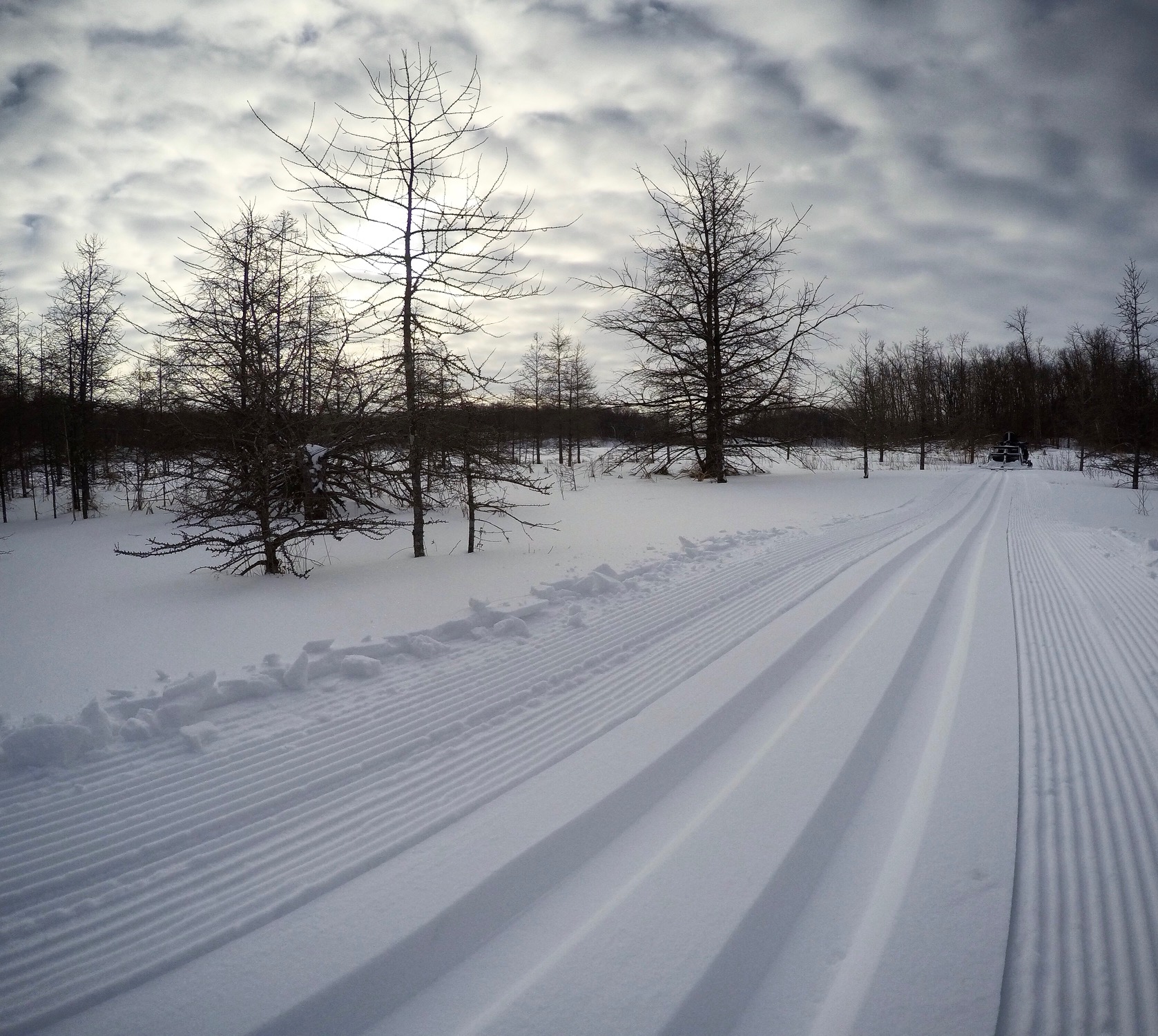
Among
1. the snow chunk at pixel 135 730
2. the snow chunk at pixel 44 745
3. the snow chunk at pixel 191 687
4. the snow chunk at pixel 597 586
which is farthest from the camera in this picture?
the snow chunk at pixel 597 586

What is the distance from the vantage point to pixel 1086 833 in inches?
96.0

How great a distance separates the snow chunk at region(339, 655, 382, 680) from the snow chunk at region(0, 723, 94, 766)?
1.46 metres

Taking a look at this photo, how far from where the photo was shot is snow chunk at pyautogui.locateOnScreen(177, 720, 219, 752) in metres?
3.19

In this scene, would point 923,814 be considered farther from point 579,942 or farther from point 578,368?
point 578,368

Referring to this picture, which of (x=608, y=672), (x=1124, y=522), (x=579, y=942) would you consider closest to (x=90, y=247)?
(x=608, y=672)

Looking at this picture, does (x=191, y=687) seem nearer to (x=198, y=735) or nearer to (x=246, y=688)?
(x=246, y=688)

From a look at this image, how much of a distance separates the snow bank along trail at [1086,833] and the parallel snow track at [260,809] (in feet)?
6.39

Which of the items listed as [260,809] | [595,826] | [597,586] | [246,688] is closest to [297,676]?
[246,688]

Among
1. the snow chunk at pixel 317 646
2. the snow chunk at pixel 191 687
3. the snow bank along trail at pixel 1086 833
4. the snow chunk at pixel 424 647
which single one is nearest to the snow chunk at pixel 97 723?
the snow chunk at pixel 191 687

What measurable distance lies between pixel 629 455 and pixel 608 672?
19317 millimetres

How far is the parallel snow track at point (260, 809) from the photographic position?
6.47 ft

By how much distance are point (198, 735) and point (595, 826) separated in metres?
2.29

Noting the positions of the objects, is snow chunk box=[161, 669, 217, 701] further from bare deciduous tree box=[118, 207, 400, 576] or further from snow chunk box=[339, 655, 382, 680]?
bare deciduous tree box=[118, 207, 400, 576]

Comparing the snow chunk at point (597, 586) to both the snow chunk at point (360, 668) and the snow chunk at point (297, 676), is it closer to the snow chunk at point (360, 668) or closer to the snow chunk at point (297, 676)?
the snow chunk at point (360, 668)
